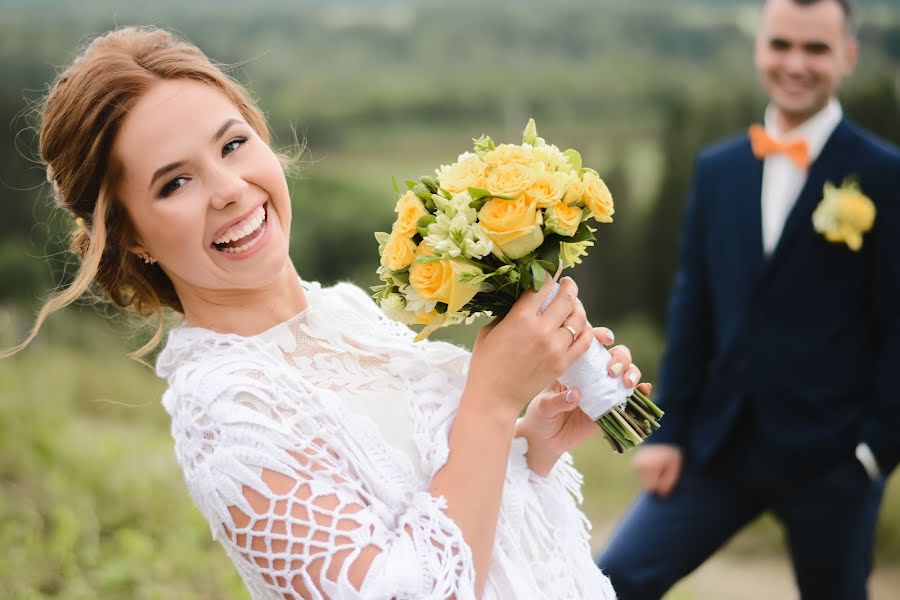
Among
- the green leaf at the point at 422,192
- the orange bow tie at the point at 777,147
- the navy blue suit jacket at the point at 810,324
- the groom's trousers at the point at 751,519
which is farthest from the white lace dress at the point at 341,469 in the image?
the orange bow tie at the point at 777,147

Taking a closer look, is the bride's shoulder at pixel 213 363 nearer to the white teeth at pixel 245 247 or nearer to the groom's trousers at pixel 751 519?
the white teeth at pixel 245 247

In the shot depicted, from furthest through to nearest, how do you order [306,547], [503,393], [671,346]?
[671,346], [503,393], [306,547]

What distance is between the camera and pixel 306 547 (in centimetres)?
149

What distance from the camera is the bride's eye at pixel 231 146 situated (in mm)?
1744

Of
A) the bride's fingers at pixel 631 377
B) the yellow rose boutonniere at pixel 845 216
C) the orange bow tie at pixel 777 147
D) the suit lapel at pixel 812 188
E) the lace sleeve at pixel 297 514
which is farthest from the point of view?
the orange bow tie at pixel 777 147

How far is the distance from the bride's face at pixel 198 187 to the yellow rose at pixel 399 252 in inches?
9.3

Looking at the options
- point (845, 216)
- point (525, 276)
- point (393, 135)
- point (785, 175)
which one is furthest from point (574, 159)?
point (393, 135)

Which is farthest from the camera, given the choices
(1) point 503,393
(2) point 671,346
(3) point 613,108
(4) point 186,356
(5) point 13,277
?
(3) point 613,108

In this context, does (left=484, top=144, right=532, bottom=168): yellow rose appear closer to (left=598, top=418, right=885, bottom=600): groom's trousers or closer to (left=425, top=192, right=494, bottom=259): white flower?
(left=425, top=192, right=494, bottom=259): white flower

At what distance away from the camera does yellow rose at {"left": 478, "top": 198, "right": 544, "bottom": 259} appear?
156 centimetres

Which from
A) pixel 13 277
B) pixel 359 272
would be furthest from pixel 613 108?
pixel 13 277

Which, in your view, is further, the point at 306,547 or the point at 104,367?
the point at 104,367

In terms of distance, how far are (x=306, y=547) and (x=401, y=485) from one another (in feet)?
0.76

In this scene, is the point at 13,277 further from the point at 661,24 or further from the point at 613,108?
the point at 661,24
